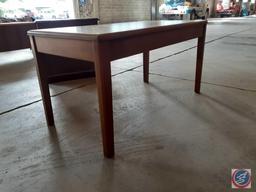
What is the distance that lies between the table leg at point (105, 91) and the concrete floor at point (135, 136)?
95 millimetres

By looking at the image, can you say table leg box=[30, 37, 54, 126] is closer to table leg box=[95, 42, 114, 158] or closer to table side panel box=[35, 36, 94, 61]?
table side panel box=[35, 36, 94, 61]

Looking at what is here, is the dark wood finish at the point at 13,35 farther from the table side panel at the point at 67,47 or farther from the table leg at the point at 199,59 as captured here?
the table leg at the point at 199,59

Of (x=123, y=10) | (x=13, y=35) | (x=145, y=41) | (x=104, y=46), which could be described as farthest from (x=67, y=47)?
(x=123, y=10)

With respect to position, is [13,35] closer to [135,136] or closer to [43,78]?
[43,78]

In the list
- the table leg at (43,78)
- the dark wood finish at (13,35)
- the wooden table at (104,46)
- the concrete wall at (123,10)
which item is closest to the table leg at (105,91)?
the wooden table at (104,46)

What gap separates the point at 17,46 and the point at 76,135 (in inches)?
108

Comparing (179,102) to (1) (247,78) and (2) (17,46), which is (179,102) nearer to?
(1) (247,78)

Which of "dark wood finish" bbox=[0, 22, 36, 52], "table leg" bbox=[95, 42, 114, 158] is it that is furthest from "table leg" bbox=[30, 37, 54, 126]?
"dark wood finish" bbox=[0, 22, 36, 52]

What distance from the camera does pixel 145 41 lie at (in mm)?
1120

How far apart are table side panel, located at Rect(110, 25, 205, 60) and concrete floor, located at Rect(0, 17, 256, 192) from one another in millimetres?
522

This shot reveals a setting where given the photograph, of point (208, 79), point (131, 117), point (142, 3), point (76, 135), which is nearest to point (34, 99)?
point (76, 135)

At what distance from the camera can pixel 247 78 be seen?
7.61 ft

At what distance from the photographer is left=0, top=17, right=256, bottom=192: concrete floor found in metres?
1.00

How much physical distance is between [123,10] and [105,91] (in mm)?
9312
